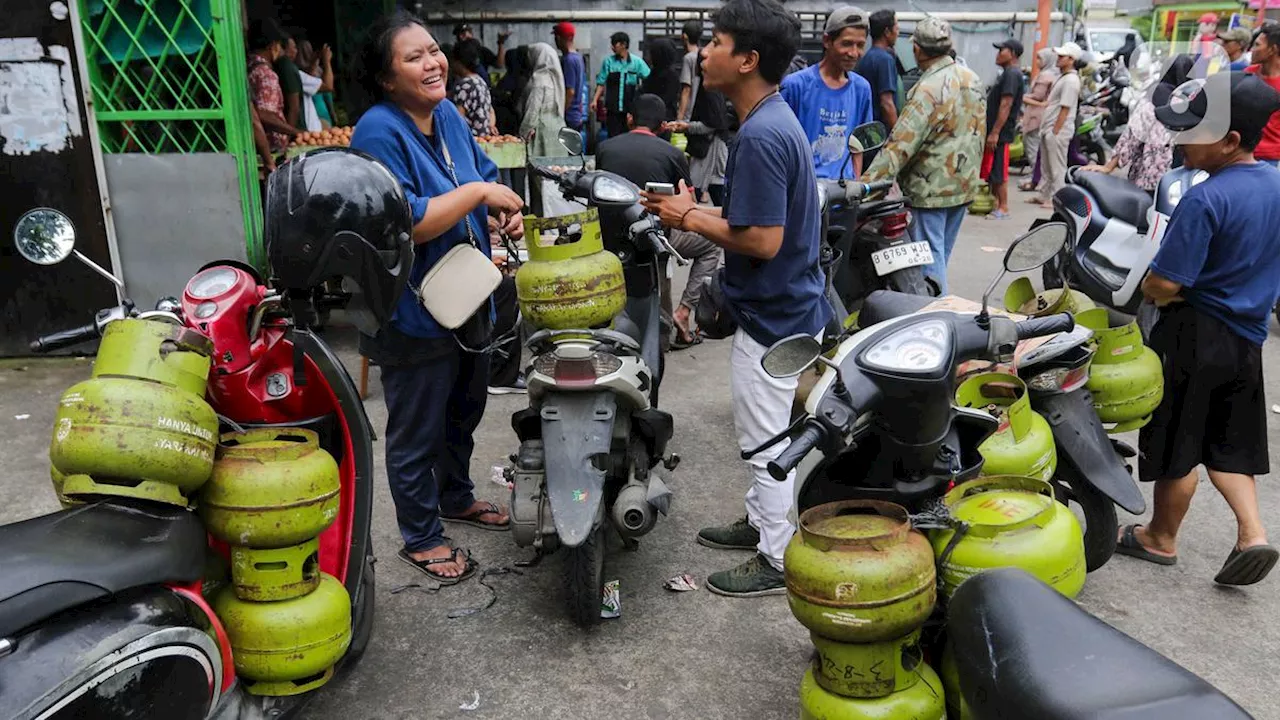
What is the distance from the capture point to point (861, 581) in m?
1.99

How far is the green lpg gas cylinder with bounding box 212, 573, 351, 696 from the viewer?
224 centimetres

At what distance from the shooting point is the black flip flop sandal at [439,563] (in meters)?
3.44

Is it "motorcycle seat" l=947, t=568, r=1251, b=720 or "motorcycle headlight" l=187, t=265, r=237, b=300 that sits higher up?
"motorcycle headlight" l=187, t=265, r=237, b=300

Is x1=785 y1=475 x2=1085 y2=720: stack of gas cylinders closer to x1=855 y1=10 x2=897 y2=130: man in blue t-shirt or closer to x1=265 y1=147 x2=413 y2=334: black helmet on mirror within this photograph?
x1=265 y1=147 x2=413 y2=334: black helmet on mirror

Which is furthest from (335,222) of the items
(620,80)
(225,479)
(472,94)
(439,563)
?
(620,80)

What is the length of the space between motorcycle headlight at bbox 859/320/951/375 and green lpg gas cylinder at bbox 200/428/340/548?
1.32m

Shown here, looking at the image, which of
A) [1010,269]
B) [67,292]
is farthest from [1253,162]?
[67,292]

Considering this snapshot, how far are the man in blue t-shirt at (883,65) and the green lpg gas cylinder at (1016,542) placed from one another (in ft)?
17.7

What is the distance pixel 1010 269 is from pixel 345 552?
205 centimetres

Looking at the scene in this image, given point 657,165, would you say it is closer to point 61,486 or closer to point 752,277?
point 752,277

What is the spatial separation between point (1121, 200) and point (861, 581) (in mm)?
3654

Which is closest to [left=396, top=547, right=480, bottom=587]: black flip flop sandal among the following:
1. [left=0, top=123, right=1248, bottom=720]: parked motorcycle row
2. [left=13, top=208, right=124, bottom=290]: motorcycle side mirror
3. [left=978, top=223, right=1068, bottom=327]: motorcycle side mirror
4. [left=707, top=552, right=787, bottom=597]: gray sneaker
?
[left=0, top=123, right=1248, bottom=720]: parked motorcycle row

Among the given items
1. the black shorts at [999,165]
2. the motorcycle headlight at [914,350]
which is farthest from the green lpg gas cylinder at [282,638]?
the black shorts at [999,165]

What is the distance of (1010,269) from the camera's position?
2.56 metres
